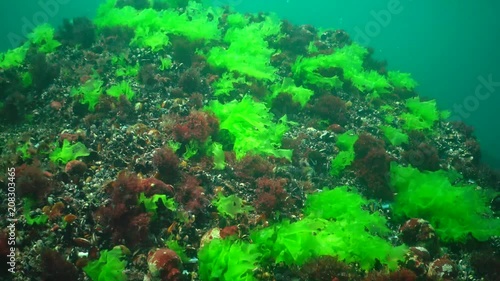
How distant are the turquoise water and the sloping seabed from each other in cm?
5937

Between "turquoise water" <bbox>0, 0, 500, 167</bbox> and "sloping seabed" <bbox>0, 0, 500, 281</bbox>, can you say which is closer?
"sloping seabed" <bbox>0, 0, 500, 281</bbox>

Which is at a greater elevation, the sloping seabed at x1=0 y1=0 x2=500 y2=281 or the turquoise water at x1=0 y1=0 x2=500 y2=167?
the turquoise water at x1=0 y1=0 x2=500 y2=167

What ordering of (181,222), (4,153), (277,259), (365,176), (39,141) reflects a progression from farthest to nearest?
(365,176)
(39,141)
(4,153)
(181,222)
(277,259)

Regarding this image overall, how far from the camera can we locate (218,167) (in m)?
6.66

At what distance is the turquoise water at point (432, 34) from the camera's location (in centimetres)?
7781

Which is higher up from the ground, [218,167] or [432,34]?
[432,34]

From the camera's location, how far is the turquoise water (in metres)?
77.8

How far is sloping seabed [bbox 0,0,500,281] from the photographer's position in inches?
182

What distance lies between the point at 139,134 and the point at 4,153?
2744mm

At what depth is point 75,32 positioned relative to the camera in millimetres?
11430

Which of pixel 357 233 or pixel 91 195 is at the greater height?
pixel 357 233

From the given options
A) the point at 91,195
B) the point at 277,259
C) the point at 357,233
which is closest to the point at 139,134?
the point at 91,195

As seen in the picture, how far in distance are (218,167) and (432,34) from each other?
181 metres

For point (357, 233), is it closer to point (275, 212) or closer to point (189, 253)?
point (275, 212)
